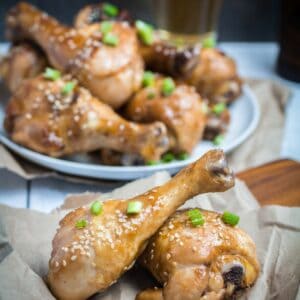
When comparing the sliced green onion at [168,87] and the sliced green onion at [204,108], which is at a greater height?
the sliced green onion at [168,87]

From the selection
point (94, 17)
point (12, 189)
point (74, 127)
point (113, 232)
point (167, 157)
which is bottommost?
point (12, 189)

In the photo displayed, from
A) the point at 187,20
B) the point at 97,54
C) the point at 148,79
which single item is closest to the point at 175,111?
the point at 148,79

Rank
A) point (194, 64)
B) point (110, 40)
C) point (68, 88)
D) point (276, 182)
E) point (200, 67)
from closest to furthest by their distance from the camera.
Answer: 1. point (276, 182)
2. point (68, 88)
3. point (110, 40)
4. point (194, 64)
5. point (200, 67)

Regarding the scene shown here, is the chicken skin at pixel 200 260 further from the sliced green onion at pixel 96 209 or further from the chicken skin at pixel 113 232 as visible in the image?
the sliced green onion at pixel 96 209

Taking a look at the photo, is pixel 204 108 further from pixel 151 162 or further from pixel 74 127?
pixel 74 127

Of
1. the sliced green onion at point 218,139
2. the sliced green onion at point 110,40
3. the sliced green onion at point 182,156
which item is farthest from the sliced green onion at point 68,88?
the sliced green onion at point 218,139

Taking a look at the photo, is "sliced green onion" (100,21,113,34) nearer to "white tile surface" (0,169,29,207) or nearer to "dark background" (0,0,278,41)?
"white tile surface" (0,169,29,207)
